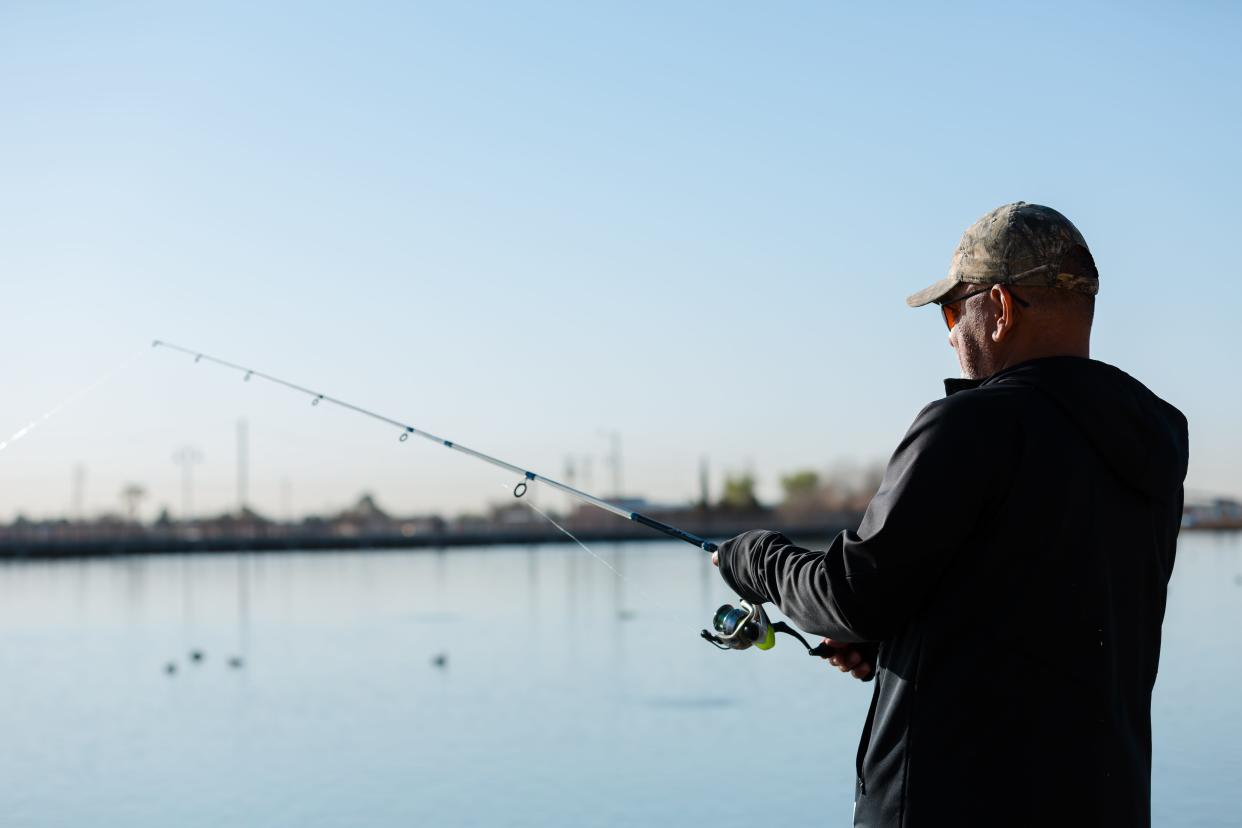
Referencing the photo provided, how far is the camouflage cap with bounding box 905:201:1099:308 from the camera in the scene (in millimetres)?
2105

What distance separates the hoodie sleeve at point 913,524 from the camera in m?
1.91

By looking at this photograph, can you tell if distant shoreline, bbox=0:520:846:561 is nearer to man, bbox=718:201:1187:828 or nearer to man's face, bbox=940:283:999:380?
man's face, bbox=940:283:999:380

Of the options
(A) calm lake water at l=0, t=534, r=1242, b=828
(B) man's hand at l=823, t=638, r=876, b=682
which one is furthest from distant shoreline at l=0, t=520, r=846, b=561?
(B) man's hand at l=823, t=638, r=876, b=682

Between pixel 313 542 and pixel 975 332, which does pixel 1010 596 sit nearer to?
pixel 975 332

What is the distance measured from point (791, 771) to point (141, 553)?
244 feet

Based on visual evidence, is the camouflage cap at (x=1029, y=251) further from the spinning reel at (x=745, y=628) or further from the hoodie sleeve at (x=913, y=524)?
the spinning reel at (x=745, y=628)

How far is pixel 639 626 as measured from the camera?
2931cm

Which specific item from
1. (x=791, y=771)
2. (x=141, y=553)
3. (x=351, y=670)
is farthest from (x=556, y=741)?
(x=141, y=553)

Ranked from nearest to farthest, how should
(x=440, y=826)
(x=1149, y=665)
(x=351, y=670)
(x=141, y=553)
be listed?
(x=1149, y=665), (x=440, y=826), (x=351, y=670), (x=141, y=553)

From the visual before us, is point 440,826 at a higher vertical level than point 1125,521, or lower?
lower

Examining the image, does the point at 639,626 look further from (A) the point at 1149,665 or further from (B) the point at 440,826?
(A) the point at 1149,665

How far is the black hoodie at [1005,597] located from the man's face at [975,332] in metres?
0.14

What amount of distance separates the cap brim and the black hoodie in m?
0.22

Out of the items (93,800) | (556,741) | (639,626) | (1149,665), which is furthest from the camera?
(639,626)
